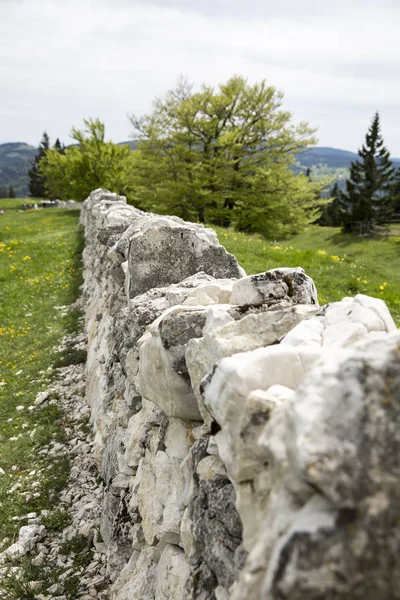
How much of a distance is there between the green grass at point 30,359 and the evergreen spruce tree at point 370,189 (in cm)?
4609

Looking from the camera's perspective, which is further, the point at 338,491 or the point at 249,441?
the point at 249,441

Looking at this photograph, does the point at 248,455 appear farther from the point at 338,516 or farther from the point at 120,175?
the point at 120,175

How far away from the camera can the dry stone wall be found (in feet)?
5.51

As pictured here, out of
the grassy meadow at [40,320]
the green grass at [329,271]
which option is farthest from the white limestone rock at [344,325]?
the green grass at [329,271]

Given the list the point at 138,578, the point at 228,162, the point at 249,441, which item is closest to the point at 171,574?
the point at 138,578

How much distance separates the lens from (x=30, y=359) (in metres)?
12.0

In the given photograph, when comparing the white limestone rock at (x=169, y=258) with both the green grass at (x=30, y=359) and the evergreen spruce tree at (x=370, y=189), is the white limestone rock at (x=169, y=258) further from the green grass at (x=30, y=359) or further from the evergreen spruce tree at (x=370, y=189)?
the evergreen spruce tree at (x=370, y=189)

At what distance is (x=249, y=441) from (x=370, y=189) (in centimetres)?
6561

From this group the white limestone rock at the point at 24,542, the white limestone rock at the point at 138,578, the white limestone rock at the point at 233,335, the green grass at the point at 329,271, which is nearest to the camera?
the white limestone rock at the point at 233,335

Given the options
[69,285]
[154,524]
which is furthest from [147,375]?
[69,285]

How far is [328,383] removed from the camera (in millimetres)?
1964

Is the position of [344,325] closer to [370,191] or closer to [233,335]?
[233,335]

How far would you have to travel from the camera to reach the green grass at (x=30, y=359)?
7199mm

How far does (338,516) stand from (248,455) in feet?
2.56
